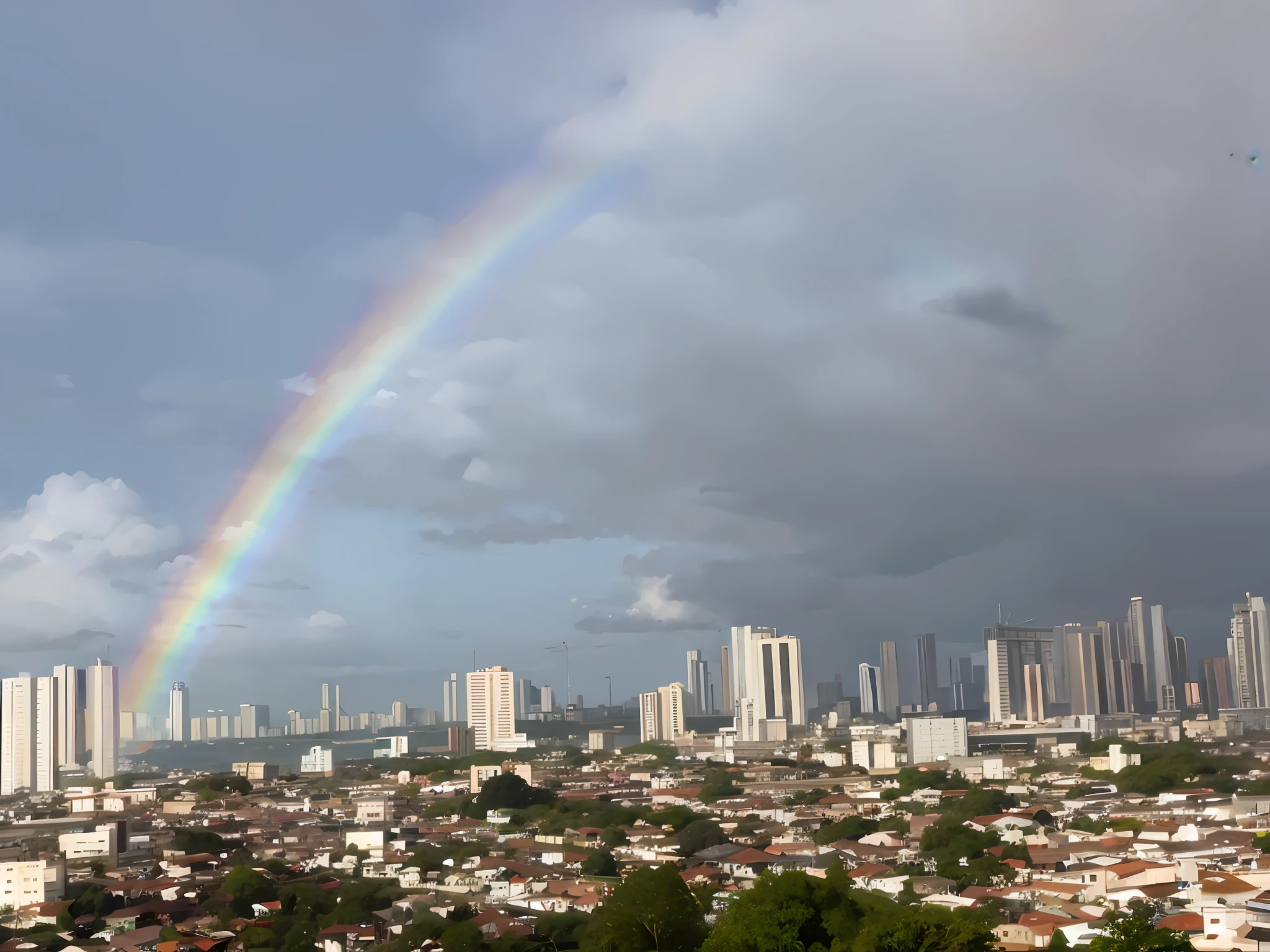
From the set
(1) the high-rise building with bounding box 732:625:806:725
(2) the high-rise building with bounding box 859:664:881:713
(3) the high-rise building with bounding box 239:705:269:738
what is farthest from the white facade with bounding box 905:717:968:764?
(3) the high-rise building with bounding box 239:705:269:738

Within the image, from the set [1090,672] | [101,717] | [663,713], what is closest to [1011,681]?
[1090,672]

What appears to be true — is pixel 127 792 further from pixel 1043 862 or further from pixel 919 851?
pixel 1043 862

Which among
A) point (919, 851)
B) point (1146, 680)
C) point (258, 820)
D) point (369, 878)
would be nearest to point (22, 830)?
point (258, 820)

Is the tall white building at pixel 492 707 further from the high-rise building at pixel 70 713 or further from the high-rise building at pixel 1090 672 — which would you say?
the high-rise building at pixel 1090 672

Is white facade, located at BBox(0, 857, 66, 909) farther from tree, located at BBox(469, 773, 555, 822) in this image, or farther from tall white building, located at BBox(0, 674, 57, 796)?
tall white building, located at BBox(0, 674, 57, 796)

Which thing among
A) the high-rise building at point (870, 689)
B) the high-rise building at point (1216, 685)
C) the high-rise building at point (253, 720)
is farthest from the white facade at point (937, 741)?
the high-rise building at point (253, 720)

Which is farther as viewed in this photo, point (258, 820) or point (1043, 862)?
point (258, 820)
